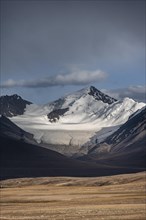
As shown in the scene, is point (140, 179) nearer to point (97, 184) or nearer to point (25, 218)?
point (97, 184)

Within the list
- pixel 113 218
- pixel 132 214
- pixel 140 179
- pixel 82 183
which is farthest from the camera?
pixel 82 183

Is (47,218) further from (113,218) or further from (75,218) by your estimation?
(113,218)

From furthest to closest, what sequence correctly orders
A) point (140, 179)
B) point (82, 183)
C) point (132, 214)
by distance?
point (82, 183), point (140, 179), point (132, 214)

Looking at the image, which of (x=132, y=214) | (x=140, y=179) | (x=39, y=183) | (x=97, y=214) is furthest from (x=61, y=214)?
(x=39, y=183)

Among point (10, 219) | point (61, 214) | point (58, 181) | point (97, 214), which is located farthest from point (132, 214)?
point (58, 181)

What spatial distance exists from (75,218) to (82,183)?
125m

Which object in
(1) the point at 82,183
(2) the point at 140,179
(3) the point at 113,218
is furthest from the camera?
(1) the point at 82,183

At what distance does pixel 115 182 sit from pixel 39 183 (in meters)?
34.8

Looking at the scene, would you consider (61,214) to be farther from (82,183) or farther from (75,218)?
(82,183)

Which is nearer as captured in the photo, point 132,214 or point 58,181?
point 132,214

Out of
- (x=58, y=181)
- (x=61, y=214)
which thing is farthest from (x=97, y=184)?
(x=61, y=214)

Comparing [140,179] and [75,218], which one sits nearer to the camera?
[75,218]

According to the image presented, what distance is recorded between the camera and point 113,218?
5931cm

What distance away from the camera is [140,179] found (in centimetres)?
17212
